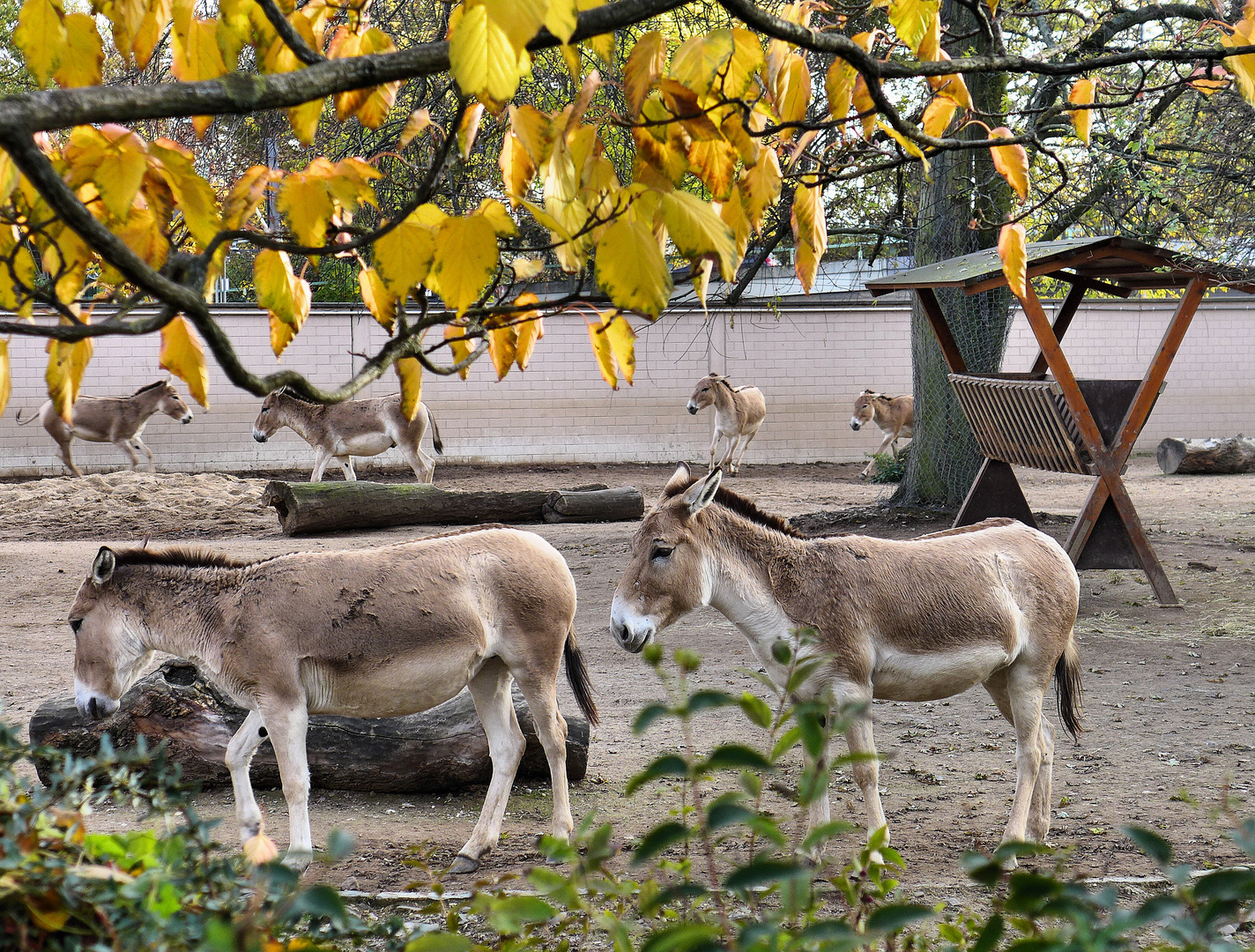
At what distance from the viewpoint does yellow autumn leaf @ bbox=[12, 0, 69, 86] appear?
1.65m

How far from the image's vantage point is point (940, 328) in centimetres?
981

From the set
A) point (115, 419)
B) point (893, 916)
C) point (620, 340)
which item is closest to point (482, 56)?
point (620, 340)

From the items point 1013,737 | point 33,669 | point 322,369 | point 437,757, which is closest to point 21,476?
point 322,369

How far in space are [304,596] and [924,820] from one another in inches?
107

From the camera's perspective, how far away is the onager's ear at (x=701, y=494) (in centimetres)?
404

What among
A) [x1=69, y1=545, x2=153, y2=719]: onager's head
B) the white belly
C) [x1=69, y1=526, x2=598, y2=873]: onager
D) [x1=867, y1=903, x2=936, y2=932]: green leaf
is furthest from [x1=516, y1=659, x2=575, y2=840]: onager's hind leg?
[x1=867, y1=903, x2=936, y2=932]: green leaf

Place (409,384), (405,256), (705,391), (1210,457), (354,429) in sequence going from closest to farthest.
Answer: (405,256) → (409,384) → (354,429) → (1210,457) → (705,391)

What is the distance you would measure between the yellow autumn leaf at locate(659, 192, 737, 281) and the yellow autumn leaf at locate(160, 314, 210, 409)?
708 mm

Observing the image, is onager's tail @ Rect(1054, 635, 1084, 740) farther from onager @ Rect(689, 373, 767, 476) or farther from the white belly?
onager @ Rect(689, 373, 767, 476)

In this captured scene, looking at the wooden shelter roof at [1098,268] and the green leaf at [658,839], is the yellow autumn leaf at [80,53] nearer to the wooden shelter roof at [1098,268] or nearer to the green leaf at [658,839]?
the green leaf at [658,839]

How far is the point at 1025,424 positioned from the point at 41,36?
7814mm

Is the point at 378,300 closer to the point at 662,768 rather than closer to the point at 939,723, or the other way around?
the point at 662,768

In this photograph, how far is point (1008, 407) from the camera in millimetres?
8531

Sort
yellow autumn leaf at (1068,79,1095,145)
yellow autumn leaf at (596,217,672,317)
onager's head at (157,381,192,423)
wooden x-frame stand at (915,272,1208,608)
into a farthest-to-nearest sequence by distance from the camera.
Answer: onager's head at (157,381,192,423) < wooden x-frame stand at (915,272,1208,608) < yellow autumn leaf at (1068,79,1095,145) < yellow autumn leaf at (596,217,672,317)
